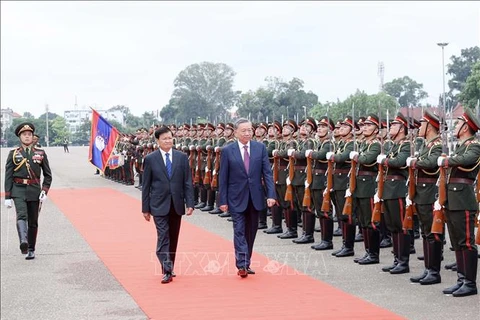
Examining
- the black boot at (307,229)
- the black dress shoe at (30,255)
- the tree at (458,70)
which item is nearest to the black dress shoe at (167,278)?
the black dress shoe at (30,255)

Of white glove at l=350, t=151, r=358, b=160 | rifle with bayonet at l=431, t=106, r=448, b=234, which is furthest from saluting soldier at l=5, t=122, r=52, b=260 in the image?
rifle with bayonet at l=431, t=106, r=448, b=234

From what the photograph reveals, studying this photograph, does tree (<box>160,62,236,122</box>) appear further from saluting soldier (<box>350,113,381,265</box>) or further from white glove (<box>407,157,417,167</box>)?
white glove (<box>407,157,417,167</box>)

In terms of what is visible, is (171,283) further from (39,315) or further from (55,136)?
(55,136)

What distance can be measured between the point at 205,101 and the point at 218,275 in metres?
102

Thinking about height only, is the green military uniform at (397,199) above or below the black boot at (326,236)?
above

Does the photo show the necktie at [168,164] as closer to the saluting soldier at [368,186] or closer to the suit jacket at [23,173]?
the saluting soldier at [368,186]

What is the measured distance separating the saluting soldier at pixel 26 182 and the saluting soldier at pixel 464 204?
5.44 m

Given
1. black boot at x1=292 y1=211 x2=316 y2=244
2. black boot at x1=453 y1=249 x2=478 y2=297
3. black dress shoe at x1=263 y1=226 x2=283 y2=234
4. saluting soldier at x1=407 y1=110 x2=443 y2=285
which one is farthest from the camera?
black dress shoe at x1=263 y1=226 x2=283 y2=234

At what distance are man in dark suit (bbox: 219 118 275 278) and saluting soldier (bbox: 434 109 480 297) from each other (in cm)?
199

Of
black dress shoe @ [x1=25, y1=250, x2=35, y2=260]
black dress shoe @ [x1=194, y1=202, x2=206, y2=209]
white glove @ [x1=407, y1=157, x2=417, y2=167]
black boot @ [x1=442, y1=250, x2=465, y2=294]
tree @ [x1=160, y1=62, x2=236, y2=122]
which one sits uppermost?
tree @ [x1=160, y1=62, x2=236, y2=122]

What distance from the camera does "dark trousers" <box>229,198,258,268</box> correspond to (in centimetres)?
888

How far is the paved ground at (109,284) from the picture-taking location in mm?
7355

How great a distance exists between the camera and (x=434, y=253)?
830cm

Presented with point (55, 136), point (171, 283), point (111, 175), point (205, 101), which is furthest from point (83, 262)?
point (55, 136)
